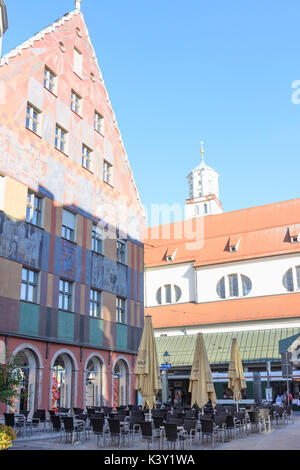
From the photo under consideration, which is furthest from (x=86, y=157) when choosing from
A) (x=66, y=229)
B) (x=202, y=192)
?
(x=202, y=192)

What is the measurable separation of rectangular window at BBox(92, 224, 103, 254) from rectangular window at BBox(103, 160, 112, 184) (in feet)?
12.0

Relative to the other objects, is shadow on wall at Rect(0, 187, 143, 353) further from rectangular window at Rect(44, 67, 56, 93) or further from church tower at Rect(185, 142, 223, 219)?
church tower at Rect(185, 142, 223, 219)

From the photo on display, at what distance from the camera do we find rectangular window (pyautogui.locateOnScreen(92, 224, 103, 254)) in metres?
27.8

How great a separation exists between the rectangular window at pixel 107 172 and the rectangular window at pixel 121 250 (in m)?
3.77

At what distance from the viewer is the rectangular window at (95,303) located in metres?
26.9

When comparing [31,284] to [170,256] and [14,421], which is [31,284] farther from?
[170,256]

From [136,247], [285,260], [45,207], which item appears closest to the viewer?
[45,207]

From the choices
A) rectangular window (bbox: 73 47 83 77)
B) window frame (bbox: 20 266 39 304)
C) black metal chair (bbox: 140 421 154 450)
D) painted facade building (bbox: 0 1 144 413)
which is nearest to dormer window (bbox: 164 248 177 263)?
painted facade building (bbox: 0 1 144 413)

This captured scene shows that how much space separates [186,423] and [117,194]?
1797 cm

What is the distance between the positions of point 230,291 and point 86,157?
22.0 metres

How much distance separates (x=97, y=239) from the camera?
1105 inches

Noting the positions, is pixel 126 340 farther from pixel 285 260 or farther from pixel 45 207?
pixel 285 260

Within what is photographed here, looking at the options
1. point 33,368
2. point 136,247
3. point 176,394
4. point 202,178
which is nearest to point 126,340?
point 136,247

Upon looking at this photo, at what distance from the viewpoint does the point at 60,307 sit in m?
24.3
